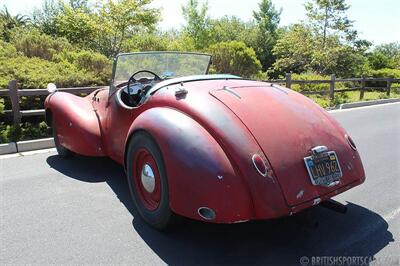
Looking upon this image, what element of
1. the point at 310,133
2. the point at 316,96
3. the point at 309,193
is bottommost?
the point at 316,96

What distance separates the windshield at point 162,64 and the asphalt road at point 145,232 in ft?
4.33

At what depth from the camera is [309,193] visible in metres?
Result: 2.94

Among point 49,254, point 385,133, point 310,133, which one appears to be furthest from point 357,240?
point 385,133

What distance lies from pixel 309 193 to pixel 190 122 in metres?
1.07

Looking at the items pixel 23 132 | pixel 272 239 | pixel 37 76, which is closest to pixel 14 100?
pixel 23 132

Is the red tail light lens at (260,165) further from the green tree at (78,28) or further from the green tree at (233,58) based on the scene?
the green tree at (78,28)

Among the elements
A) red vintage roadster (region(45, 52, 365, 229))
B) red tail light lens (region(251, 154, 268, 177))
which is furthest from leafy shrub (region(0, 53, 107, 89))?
red tail light lens (region(251, 154, 268, 177))

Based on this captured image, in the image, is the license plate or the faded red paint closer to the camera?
the faded red paint

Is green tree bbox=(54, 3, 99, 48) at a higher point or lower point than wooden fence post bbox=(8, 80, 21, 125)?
higher

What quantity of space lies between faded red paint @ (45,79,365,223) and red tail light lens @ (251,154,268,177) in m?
0.04

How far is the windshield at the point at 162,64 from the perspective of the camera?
4.84 m

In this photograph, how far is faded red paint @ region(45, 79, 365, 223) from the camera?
281cm

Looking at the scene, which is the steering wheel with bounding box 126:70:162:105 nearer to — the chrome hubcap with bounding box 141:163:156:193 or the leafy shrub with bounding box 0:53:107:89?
the chrome hubcap with bounding box 141:163:156:193

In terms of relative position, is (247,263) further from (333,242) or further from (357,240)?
(357,240)
